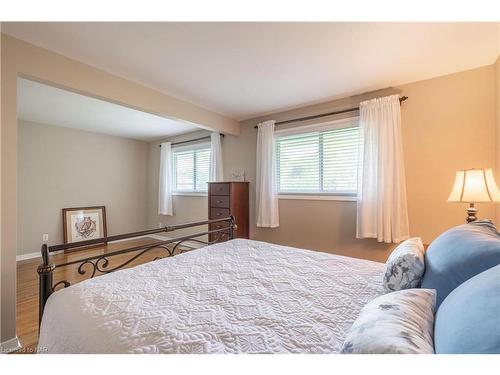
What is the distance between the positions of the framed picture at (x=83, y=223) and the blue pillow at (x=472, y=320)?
523 centimetres

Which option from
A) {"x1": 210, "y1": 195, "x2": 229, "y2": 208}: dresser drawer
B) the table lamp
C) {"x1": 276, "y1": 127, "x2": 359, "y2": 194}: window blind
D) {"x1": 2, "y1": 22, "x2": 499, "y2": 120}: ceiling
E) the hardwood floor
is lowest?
the hardwood floor

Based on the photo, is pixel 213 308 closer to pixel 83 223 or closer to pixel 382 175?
pixel 382 175

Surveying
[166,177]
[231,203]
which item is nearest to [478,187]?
[231,203]

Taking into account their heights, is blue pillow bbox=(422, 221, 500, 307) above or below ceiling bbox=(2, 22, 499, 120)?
below

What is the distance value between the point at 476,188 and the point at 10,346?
3662 millimetres

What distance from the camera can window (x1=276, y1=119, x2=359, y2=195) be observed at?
285 centimetres

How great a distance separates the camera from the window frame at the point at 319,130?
2814 millimetres

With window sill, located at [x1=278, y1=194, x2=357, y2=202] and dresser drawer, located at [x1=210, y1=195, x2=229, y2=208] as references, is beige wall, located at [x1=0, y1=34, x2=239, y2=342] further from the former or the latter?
window sill, located at [x1=278, y1=194, x2=357, y2=202]

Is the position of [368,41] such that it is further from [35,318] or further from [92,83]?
[35,318]

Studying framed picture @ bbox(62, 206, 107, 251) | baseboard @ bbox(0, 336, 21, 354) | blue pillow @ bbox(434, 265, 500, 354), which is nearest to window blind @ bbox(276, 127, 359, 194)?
→ blue pillow @ bbox(434, 265, 500, 354)

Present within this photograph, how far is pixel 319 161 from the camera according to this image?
307 cm

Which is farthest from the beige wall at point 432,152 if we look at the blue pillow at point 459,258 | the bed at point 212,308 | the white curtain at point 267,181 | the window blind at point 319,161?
the blue pillow at point 459,258
